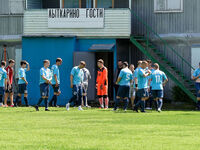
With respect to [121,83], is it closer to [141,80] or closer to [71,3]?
[141,80]

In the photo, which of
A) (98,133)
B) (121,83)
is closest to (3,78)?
(121,83)

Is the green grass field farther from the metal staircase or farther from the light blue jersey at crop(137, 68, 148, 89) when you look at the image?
the metal staircase

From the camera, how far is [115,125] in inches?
696

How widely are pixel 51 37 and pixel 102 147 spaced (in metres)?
21.0

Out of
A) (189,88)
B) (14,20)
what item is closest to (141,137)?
(189,88)

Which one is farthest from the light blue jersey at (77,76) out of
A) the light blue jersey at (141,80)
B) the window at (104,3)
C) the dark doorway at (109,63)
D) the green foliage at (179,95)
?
the window at (104,3)

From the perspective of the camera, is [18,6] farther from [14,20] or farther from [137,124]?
[137,124]

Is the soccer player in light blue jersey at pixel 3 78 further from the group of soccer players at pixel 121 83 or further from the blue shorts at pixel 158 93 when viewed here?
the blue shorts at pixel 158 93

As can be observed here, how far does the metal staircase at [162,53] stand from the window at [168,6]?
3.47 ft

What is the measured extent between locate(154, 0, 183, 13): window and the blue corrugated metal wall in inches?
112

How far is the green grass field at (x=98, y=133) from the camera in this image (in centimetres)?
1296

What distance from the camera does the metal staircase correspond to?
3203cm

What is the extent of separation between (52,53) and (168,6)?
6.19m

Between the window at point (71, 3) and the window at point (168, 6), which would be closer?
the window at point (168, 6)
